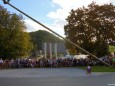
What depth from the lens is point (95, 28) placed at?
2235 inches

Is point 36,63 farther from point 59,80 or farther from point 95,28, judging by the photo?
point 59,80

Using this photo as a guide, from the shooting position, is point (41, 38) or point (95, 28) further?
point (41, 38)

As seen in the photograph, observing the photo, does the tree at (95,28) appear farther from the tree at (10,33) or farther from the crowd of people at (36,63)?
the tree at (10,33)

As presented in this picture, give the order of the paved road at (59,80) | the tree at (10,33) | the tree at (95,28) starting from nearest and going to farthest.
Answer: the paved road at (59,80)
the tree at (95,28)
the tree at (10,33)

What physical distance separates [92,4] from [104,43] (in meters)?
7.25

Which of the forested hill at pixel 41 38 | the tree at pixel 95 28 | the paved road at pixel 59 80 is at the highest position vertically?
the forested hill at pixel 41 38

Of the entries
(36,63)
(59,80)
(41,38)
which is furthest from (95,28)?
(41,38)

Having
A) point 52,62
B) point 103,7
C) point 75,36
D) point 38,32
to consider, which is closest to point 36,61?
point 52,62

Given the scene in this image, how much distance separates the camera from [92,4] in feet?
194

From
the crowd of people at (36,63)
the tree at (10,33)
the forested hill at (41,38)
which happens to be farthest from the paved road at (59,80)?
the forested hill at (41,38)

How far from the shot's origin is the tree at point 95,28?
5666 cm

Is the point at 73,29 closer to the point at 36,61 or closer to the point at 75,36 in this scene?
the point at 75,36

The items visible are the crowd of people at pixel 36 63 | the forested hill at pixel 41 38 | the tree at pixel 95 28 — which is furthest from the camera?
the forested hill at pixel 41 38

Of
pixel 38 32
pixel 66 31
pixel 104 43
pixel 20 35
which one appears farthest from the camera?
pixel 38 32
